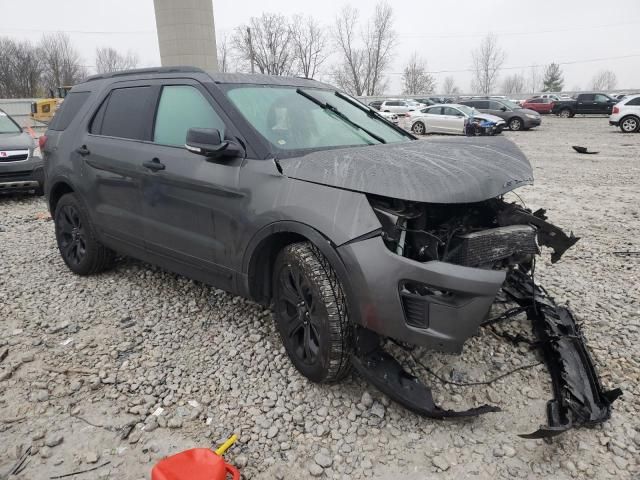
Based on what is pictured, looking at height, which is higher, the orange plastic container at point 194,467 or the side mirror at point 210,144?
the side mirror at point 210,144

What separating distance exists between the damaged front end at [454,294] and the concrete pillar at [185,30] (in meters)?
29.2

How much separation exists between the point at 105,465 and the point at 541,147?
674 inches

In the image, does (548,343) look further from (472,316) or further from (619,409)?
(472,316)

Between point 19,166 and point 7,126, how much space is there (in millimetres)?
1495

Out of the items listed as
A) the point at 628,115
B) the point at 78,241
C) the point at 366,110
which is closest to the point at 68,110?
the point at 78,241

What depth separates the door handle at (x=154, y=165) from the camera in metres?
3.30

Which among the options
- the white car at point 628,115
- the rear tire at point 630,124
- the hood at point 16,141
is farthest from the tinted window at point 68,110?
the rear tire at point 630,124

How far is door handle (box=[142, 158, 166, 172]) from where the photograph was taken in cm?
330

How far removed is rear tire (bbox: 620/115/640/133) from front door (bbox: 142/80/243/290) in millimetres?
22654

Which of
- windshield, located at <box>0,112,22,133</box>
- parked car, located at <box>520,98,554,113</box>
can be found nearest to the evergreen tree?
parked car, located at <box>520,98,554,113</box>

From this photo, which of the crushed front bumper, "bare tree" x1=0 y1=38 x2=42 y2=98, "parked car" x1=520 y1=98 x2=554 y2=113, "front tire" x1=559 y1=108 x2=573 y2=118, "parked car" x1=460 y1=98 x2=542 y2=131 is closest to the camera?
the crushed front bumper

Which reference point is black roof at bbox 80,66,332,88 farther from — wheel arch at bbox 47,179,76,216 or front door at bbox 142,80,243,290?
wheel arch at bbox 47,179,76,216

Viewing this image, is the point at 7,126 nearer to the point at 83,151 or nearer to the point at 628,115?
the point at 83,151

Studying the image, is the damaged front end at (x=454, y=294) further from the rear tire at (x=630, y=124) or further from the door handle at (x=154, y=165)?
the rear tire at (x=630, y=124)
